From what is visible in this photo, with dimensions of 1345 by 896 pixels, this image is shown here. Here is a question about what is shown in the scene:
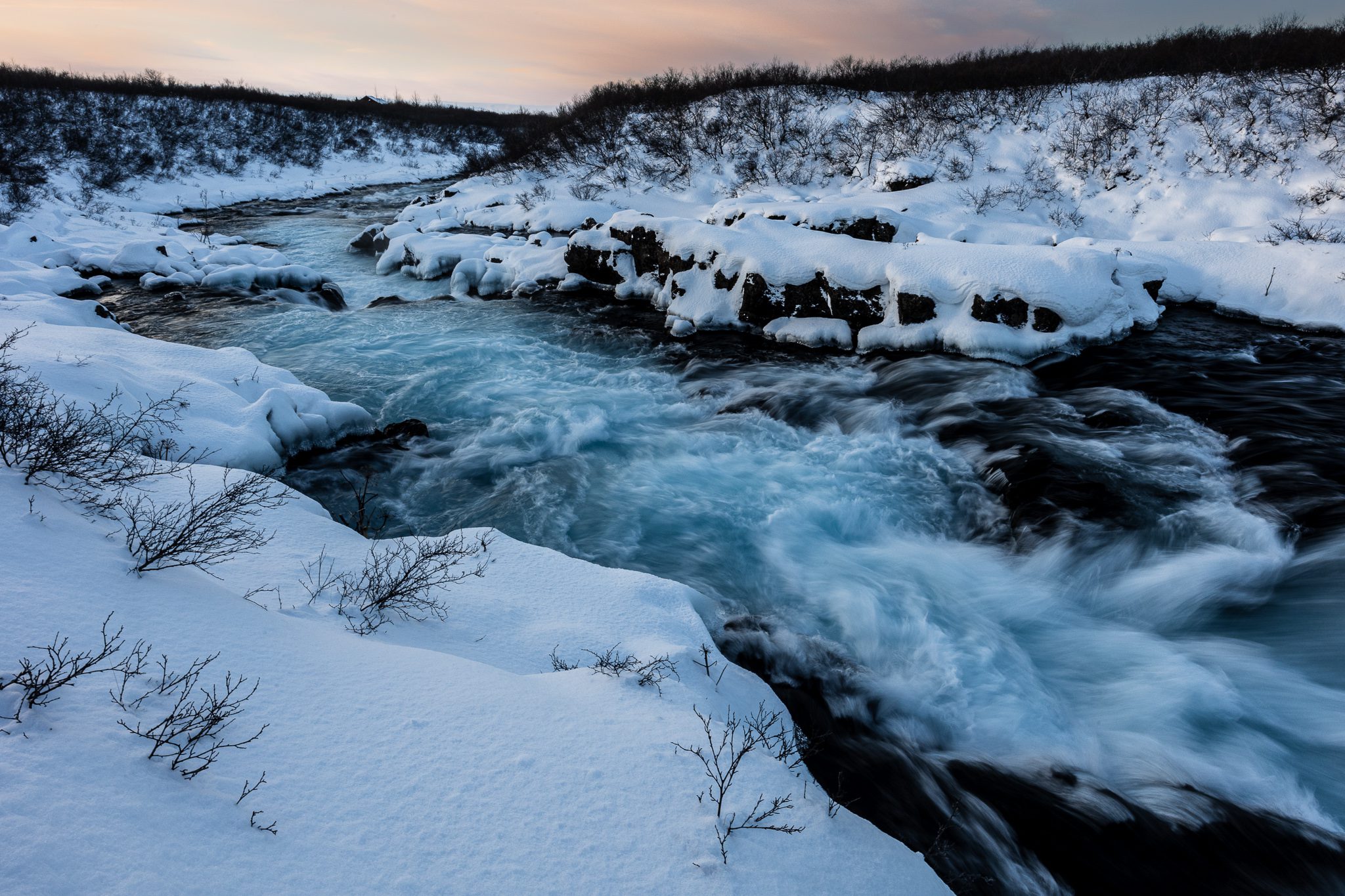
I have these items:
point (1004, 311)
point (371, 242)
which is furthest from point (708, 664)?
point (371, 242)

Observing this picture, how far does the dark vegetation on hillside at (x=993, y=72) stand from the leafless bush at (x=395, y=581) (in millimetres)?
26302

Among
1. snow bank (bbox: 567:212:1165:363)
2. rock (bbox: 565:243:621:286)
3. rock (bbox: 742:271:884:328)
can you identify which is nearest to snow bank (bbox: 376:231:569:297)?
rock (bbox: 565:243:621:286)

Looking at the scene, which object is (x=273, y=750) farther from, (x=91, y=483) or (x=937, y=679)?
(x=937, y=679)

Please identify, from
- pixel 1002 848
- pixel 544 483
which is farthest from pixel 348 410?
pixel 1002 848

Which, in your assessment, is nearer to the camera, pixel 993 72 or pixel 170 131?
pixel 993 72

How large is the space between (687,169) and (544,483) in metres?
20.2

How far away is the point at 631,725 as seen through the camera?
120 inches

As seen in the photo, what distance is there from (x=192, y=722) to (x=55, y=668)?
1.99 feet

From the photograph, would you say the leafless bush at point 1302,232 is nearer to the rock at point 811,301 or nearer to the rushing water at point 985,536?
the rushing water at point 985,536

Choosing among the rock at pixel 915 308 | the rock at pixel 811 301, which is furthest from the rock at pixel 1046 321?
the rock at pixel 811 301

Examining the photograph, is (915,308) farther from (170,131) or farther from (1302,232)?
(170,131)

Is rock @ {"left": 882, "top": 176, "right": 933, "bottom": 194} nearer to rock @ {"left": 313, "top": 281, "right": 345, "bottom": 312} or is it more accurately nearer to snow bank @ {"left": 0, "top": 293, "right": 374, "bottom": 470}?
rock @ {"left": 313, "top": 281, "right": 345, "bottom": 312}

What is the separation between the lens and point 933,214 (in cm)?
1677

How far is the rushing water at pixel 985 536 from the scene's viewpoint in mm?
3779
